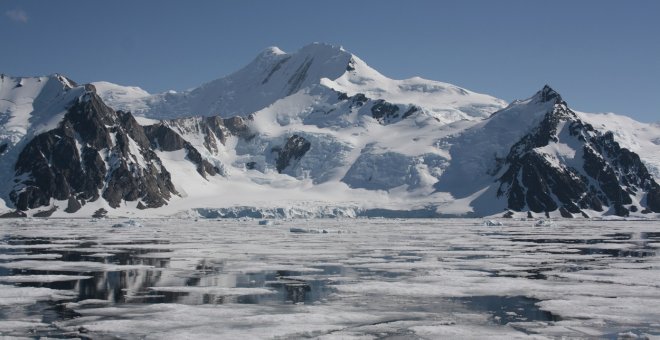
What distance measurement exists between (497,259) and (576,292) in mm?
20441

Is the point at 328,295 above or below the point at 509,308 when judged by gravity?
above

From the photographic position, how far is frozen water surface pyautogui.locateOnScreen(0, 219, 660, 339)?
26484mm

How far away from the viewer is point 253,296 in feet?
116

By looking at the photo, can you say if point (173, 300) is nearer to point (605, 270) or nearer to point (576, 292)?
point (576, 292)

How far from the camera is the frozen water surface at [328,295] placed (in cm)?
2648

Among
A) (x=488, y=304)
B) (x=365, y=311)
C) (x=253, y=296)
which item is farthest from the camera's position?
(x=253, y=296)

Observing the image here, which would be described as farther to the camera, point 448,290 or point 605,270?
point 605,270

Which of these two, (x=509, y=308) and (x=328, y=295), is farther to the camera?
(x=328, y=295)

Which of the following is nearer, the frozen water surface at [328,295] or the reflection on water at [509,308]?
the frozen water surface at [328,295]

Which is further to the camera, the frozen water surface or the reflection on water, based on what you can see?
the reflection on water

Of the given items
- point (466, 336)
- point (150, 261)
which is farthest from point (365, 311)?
point (150, 261)

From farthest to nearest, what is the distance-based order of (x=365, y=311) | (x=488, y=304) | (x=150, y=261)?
(x=150, y=261) < (x=488, y=304) < (x=365, y=311)

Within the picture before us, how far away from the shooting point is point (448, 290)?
3750 centimetres

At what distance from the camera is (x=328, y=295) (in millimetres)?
35781
